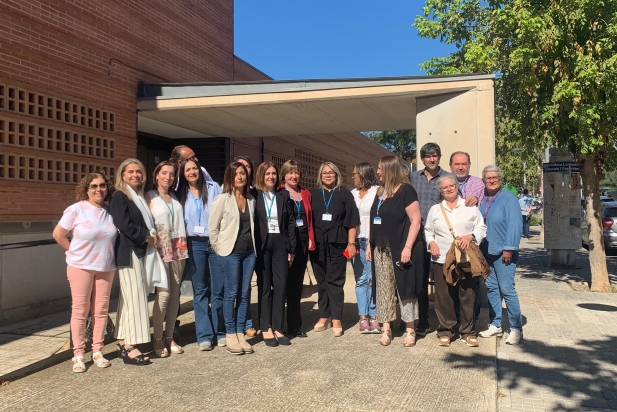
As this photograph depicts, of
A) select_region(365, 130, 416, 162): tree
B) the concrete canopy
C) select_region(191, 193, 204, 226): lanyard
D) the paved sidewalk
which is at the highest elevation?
select_region(365, 130, 416, 162): tree

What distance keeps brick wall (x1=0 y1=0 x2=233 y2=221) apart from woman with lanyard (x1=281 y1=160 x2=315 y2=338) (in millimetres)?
3322

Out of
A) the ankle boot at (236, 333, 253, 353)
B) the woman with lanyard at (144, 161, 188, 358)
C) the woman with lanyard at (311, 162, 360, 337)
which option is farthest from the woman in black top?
the woman with lanyard at (144, 161, 188, 358)

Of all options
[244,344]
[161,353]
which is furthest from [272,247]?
[161,353]

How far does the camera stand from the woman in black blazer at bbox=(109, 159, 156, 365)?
4848 millimetres

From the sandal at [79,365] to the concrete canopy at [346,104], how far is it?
4626 millimetres

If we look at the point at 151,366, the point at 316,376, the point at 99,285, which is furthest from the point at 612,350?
the point at 99,285

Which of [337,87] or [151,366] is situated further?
[337,87]

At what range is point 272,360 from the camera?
5.11m

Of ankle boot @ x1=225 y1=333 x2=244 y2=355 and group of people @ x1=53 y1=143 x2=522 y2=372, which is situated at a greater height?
group of people @ x1=53 y1=143 x2=522 y2=372

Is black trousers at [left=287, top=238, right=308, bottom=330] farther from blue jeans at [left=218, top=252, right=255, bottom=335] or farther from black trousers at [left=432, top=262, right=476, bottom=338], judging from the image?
black trousers at [left=432, top=262, right=476, bottom=338]

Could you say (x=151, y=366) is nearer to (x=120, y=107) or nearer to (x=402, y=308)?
(x=402, y=308)

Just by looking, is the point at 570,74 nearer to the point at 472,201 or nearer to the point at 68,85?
the point at 472,201

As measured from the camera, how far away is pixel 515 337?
18.8ft

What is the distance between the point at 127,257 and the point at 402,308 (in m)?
2.78
